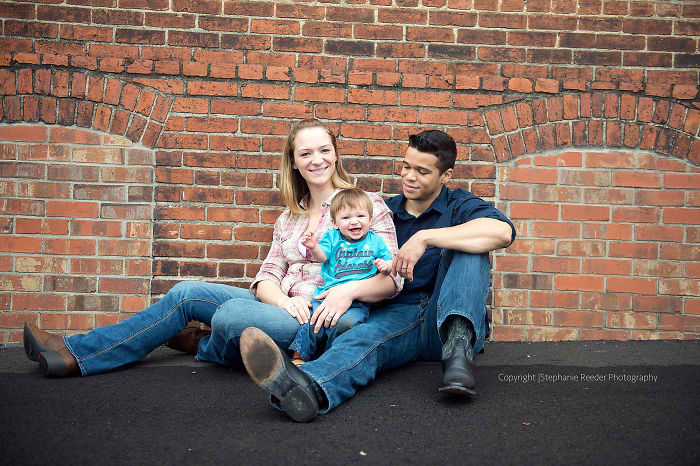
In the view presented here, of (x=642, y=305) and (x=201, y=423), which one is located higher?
(x=642, y=305)

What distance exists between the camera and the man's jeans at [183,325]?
2803 millimetres

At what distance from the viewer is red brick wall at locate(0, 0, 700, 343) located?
360 centimetres

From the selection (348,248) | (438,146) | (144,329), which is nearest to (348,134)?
(438,146)

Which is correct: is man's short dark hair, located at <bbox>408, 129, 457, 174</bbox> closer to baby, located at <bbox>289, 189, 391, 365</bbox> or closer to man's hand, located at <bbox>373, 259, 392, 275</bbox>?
baby, located at <bbox>289, 189, 391, 365</bbox>

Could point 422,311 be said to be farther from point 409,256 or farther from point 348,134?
point 348,134

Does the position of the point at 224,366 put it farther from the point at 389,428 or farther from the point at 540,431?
the point at 540,431

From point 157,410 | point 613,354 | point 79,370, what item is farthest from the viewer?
point 613,354

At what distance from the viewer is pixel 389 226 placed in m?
3.08

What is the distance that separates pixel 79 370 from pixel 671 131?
369cm

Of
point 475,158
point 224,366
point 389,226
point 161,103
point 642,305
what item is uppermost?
point 161,103

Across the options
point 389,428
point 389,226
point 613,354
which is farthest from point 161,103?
point 613,354

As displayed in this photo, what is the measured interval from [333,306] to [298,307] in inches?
7.5

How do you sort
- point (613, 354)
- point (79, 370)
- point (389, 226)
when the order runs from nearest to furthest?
point (79, 370) → point (389, 226) → point (613, 354)

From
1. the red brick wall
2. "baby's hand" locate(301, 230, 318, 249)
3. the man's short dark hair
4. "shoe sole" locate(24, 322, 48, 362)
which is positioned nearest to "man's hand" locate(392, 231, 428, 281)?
"baby's hand" locate(301, 230, 318, 249)
